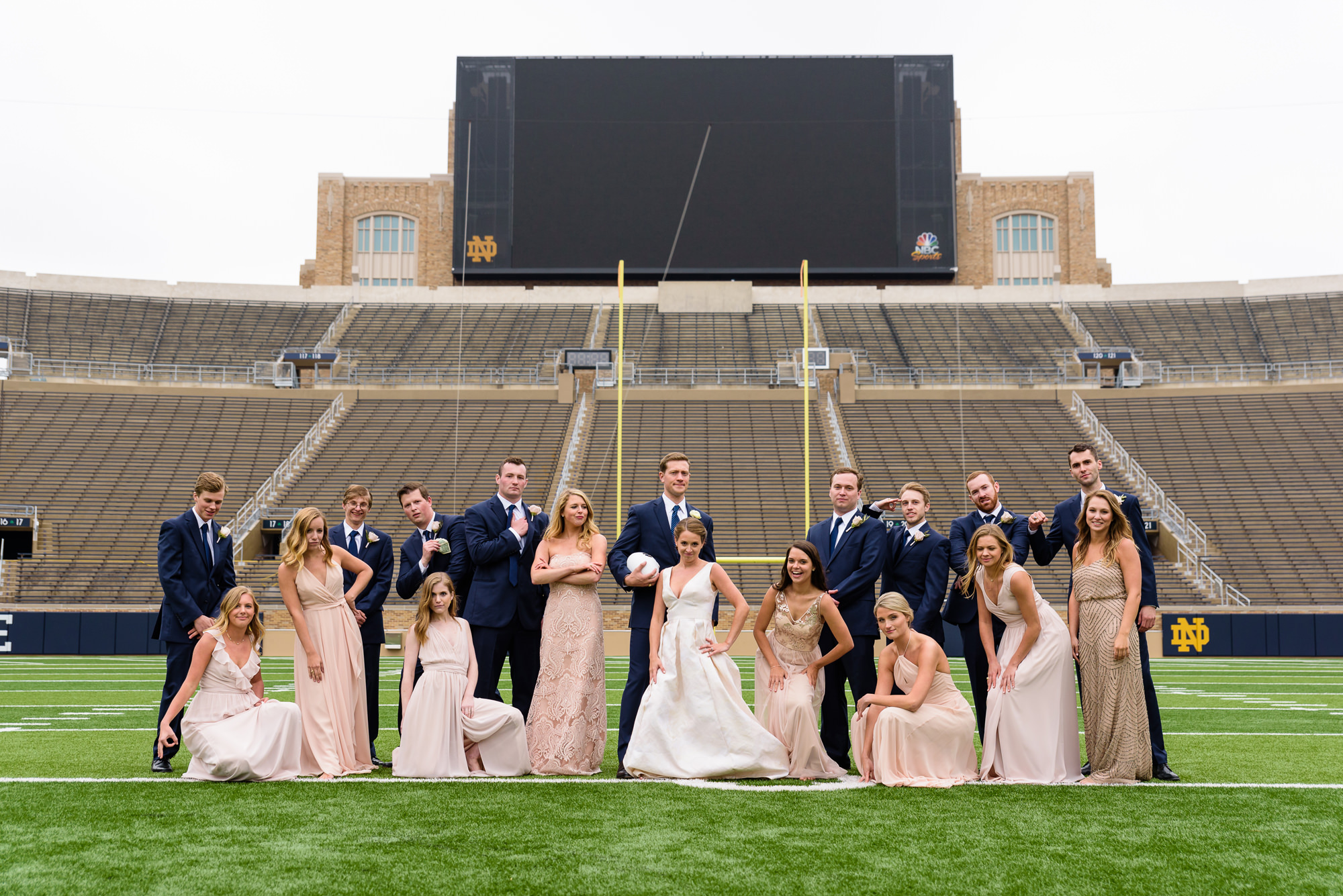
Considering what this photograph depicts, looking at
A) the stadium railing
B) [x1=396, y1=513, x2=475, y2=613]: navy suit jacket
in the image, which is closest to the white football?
[x1=396, y1=513, x2=475, y2=613]: navy suit jacket

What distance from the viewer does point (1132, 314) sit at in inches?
1449

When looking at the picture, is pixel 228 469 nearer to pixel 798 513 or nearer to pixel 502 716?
pixel 798 513

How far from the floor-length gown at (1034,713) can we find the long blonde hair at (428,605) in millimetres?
2967

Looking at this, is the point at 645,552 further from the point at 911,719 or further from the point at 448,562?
the point at 911,719

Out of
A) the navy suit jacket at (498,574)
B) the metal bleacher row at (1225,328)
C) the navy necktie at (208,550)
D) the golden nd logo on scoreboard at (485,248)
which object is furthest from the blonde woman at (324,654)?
the golden nd logo on scoreboard at (485,248)

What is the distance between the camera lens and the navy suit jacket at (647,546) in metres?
6.10

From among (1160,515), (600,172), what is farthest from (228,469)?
(1160,515)

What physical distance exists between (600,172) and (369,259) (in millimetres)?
9527

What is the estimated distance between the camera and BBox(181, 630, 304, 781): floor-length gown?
220 inches

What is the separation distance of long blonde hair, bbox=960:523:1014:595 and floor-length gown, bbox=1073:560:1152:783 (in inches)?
18.9

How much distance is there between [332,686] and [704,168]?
34.1 meters

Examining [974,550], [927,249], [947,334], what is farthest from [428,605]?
[927,249]

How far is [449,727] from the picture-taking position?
5.84 m

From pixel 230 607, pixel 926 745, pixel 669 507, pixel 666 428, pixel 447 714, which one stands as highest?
pixel 666 428
